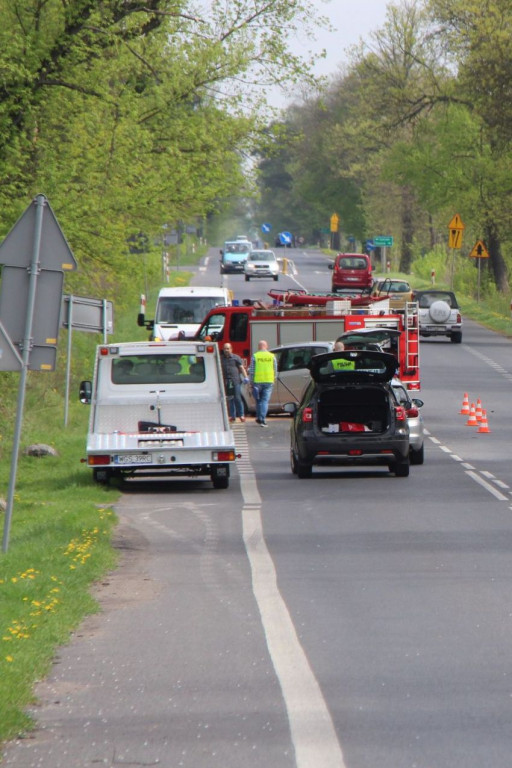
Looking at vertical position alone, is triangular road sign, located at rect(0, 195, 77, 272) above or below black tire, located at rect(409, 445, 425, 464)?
above

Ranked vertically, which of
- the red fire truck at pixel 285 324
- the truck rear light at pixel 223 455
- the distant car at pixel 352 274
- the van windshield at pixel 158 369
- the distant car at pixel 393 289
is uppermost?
the distant car at pixel 352 274

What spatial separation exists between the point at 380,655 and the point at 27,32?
1892 centimetres

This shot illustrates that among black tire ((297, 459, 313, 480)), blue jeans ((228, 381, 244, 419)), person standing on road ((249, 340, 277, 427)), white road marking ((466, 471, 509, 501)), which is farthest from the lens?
blue jeans ((228, 381, 244, 419))

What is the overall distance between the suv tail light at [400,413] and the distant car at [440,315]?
28.2 meters

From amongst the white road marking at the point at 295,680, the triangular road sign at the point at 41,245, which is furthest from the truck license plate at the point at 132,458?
the triangular road sign at the point at 41,245

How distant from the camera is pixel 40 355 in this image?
43.1ft

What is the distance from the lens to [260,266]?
84312mm

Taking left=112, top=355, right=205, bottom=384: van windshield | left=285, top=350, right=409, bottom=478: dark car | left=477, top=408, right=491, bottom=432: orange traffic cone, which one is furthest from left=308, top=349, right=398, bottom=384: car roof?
left=477, top=408, right=491, bottom=432: orange traffic cone

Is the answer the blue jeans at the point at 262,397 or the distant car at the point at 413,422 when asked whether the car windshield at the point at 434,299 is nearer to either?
the blue jeans at the point at 262,397

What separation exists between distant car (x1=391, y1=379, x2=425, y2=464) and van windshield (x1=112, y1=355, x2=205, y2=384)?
324 cm

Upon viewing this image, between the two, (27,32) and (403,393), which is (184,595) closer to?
(403,393)

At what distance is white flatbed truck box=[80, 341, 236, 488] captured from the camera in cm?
2019

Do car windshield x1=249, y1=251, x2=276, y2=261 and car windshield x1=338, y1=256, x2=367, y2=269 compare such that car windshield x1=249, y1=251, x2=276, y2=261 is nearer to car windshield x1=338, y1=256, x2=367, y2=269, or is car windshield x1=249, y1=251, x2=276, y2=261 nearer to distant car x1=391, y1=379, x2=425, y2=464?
car windshield x1=338, y1=256, x2=367, y2=269

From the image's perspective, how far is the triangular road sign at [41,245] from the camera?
512 inches
